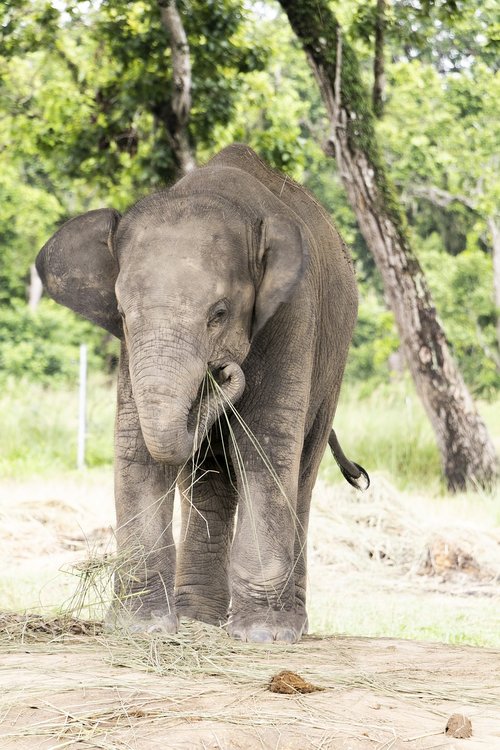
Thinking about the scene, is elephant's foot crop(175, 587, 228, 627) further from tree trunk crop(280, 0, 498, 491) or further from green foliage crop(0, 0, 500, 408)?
tree trunk crop(280, 0, 498, 491)

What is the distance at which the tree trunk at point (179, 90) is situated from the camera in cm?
1412

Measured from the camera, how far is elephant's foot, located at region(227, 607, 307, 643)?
627 cm

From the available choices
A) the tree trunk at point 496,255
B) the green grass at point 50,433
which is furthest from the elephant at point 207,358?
the tree trunk at point 496,255

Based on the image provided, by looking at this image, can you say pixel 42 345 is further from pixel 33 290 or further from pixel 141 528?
pixel 141 528

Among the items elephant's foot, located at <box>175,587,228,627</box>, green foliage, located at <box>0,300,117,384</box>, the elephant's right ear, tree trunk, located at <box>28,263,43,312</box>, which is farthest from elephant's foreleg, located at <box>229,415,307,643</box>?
tree trunk, located at <box>28,263,43,312</box>

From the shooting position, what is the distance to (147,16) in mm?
16016

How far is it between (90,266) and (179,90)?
28.2 ft

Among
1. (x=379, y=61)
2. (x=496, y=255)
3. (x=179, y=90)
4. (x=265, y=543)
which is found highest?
(x=379, y=61)

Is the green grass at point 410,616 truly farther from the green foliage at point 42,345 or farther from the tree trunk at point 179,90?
the green foliage at point 42,345

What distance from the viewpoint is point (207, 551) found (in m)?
7.41

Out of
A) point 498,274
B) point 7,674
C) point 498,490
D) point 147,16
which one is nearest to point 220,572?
point 7,674

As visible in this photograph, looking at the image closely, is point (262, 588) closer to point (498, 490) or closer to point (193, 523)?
point (193, 523)

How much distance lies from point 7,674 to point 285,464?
6.69 feet

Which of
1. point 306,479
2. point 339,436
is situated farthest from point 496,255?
point 306,479
